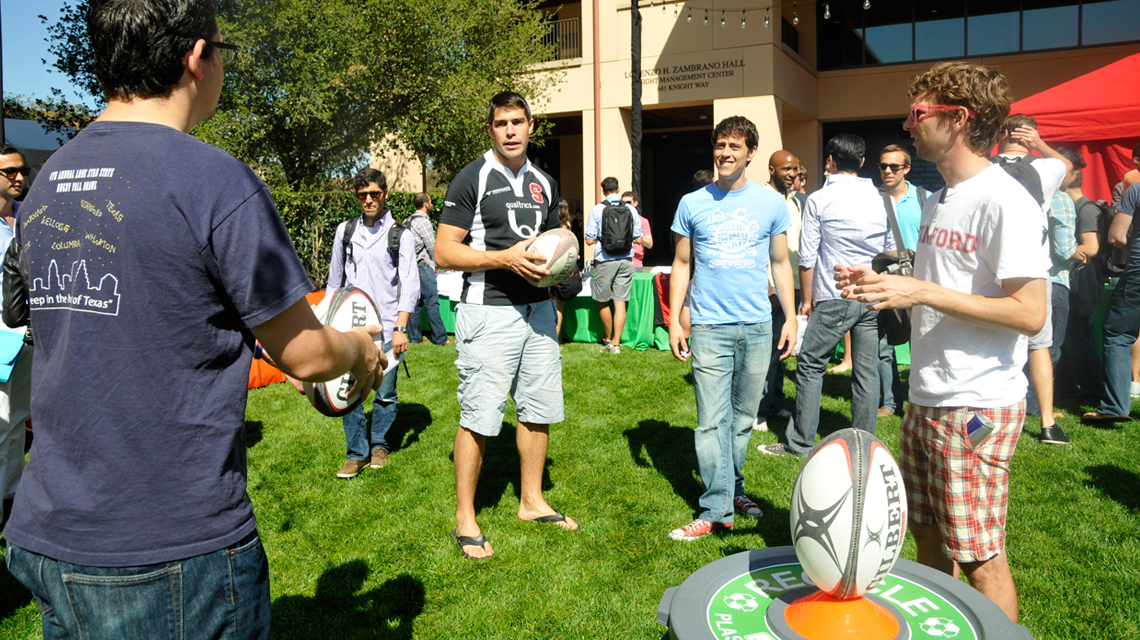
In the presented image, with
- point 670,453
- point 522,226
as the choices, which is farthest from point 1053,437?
point 522,226

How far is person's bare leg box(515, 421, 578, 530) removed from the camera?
13.7 ft

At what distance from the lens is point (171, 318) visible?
1440 mm

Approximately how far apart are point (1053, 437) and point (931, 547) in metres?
3.65

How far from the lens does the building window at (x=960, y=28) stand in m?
17.4

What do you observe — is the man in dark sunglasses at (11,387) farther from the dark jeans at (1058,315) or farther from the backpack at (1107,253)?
the backpack at (1107,253)

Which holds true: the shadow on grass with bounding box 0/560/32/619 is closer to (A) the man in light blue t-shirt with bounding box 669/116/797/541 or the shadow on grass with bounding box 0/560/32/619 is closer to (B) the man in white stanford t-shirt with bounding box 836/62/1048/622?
(A) the man in light blue t-shirt with bounding box 669/116/797/541

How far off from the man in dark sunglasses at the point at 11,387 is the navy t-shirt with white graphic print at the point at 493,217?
233 centimetres

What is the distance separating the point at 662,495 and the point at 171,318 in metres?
3.66

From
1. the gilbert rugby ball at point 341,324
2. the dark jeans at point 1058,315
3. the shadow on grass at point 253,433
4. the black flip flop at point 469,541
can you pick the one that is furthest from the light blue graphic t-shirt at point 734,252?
the shadow on grass at point 253,433

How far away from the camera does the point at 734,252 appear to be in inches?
158

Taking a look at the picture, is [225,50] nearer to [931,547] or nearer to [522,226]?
[522,226]

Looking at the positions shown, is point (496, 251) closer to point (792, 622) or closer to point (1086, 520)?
point (792, 622)

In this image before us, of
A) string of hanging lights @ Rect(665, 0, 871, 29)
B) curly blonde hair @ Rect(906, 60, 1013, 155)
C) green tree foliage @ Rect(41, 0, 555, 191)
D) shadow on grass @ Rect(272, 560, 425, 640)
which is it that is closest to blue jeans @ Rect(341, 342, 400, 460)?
shadow on grass @ Rect(272, 560, 425, 640)

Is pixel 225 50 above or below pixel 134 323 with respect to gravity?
above
